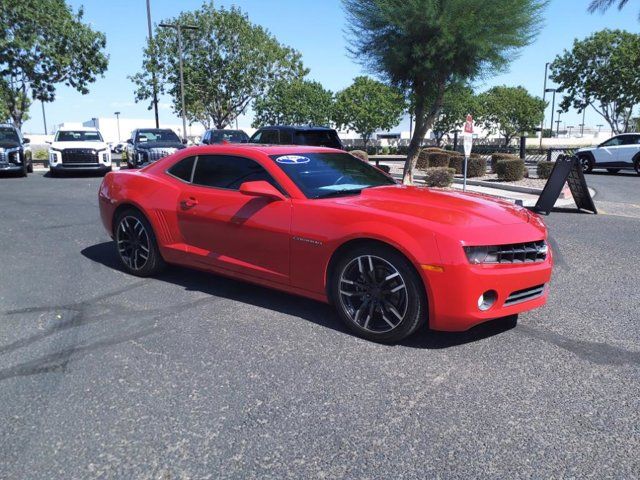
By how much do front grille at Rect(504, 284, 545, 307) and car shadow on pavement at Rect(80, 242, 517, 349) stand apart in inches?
15.3

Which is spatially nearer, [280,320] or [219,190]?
[280,320]

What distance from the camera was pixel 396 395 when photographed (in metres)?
3.25

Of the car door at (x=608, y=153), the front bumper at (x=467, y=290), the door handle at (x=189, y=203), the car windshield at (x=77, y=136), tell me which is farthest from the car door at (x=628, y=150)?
the door handle at (x=189, y=203)

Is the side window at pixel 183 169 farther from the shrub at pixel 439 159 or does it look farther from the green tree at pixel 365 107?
the green tree at pixel 365 107

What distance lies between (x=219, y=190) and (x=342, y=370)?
2.27 meters

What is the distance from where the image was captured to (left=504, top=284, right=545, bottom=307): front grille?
12.8 ft

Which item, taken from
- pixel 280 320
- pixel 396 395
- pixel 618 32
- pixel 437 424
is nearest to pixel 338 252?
pixel 280 320

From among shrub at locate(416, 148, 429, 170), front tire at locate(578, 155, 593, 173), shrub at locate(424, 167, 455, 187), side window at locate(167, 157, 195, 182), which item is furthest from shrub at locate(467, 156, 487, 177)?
side window at locate(167, 157, 195, 182)

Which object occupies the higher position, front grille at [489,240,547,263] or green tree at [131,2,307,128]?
green tree at [131,2,307,128]

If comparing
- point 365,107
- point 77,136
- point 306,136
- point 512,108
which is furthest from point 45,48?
point 512,108

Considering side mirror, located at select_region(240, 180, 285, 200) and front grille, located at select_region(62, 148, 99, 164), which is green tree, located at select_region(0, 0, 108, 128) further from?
side mirror, located at select_region(240, 180, 285, 200)

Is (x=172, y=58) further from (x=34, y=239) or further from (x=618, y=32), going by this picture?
(x=618, y=32)

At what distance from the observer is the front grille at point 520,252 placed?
12.6 ft

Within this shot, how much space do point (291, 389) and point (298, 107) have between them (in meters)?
51.5
